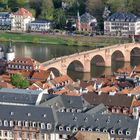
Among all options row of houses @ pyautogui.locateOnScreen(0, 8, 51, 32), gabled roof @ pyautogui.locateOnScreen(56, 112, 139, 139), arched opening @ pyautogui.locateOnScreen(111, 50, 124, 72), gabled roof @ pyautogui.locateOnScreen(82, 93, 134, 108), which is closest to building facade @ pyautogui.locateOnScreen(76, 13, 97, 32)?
row of houses @ pyautogui.locateOnScreen(0, 8, 51, 32)

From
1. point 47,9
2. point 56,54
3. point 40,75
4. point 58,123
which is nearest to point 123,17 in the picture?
point 56,54

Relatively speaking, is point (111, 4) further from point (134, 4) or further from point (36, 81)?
point (36, 81)

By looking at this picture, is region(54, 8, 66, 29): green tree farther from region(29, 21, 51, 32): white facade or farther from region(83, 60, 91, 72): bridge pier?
region(83, 60, 91, 72): bridge pier

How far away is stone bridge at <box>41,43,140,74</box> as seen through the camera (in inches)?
3469

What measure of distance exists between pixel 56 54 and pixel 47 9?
33513 millimetres

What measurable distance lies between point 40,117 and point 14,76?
65.3ft

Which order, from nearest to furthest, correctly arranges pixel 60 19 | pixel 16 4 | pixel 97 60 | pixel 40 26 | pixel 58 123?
pixel 58 123
pixel 97 60
pixel 60 19
pixel 40 26
pixel 16 4

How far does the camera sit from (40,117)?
52.4m

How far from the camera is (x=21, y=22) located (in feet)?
461

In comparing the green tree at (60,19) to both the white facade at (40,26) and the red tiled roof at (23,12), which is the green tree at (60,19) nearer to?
the white facade at (40,26)

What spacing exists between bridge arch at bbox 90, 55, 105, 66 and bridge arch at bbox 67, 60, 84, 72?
4.96 m

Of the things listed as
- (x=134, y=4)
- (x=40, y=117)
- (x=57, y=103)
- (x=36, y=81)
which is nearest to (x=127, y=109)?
(x=57, y=103)

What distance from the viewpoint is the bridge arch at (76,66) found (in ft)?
312

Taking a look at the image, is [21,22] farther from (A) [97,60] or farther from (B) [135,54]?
(A) [97,60]
